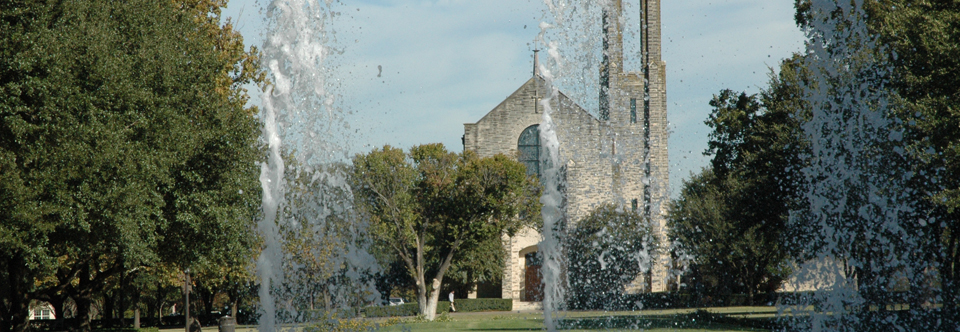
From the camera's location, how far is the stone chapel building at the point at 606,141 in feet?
93.3

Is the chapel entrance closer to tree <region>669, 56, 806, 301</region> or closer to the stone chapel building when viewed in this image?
the stone chapel building

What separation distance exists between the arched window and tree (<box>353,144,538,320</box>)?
8.62m

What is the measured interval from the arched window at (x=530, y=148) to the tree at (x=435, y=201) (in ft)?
28.3

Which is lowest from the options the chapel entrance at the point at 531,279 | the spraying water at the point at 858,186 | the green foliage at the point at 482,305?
the green foliage at the point at 482,305

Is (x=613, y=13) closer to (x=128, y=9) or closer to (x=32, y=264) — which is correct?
(x=128, y=9)

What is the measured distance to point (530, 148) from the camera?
50.6 meters

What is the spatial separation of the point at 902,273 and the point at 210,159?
57.0 ft

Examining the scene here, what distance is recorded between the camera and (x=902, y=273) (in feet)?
65.5

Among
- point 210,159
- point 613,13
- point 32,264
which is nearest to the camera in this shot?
point 32,264

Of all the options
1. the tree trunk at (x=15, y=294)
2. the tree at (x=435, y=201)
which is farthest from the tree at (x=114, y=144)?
the tree at (x=435, y=201)

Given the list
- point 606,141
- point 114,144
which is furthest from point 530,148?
point 114,144

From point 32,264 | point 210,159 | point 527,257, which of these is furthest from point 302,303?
point 527,257

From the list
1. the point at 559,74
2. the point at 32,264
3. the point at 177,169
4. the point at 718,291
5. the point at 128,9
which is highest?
the point at 128,9

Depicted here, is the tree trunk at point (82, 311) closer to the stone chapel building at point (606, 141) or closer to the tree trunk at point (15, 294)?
the tree trunk at point (15, 294)
